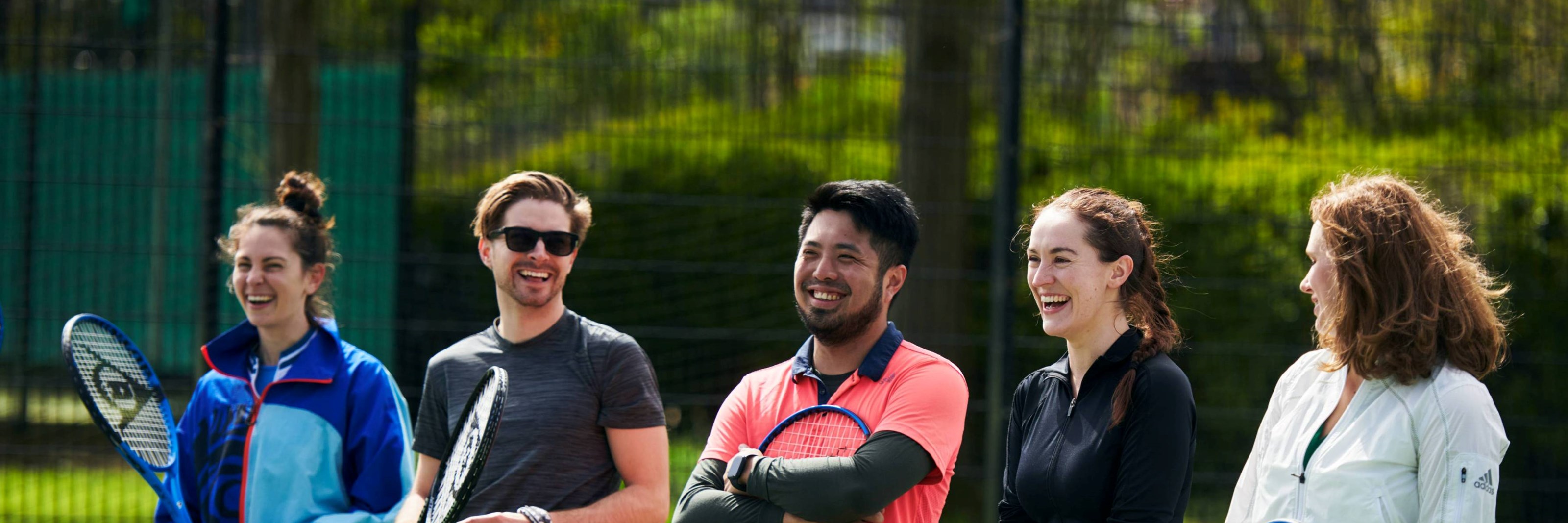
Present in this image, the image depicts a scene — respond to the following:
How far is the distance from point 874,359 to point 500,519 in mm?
931

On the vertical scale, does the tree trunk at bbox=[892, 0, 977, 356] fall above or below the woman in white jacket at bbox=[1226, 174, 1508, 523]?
above

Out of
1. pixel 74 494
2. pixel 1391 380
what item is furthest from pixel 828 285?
pixel 74 494

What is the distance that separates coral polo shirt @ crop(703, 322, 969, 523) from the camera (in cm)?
288

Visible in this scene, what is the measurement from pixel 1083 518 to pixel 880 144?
4236mm

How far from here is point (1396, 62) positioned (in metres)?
6.65

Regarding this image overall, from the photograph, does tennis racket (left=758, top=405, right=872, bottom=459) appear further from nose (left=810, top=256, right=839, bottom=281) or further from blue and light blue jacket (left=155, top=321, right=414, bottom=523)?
blue and light blue jacket (left=155, top=321, right=414, bottom=523)

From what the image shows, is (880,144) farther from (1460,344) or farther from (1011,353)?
(1460,344)

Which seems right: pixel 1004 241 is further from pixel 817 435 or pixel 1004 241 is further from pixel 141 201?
pixel 141 201

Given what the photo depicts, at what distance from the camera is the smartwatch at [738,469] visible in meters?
2.88

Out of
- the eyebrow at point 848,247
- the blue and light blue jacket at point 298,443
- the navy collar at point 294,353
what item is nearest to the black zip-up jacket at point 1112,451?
the eyebrow at point 848,247

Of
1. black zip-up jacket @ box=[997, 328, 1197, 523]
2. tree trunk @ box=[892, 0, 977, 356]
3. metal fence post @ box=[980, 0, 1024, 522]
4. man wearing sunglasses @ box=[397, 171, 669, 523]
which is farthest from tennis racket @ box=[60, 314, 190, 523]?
tree trunk @ box=[892, 0, 977, 356]

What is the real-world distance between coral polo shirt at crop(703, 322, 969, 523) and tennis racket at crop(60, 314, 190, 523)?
1500 mm

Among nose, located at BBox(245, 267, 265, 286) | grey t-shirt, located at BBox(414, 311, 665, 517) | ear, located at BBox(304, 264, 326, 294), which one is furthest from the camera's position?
ear, located at BBox(304, 264, 326, 294)

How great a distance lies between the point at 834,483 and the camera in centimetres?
275
